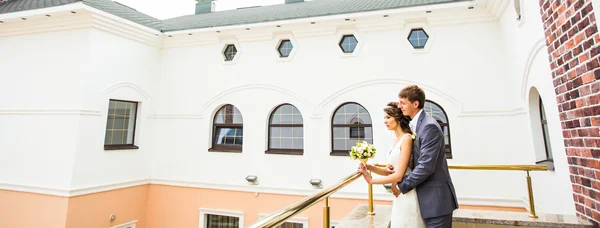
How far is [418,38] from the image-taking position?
632cm

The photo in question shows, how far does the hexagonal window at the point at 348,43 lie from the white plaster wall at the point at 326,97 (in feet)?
0.57

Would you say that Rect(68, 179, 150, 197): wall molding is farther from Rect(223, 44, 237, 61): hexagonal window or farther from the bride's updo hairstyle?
the bride's updo hairstyle

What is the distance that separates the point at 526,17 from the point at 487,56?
73.1 inches

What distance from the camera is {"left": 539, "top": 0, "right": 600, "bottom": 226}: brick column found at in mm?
2100

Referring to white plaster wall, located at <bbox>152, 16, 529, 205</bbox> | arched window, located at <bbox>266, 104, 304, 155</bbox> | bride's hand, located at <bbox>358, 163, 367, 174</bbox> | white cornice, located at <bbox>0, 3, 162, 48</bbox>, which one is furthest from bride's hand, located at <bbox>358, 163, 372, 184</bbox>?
white cornice, located at <bbox>0, 3, 162, 48</bbox>

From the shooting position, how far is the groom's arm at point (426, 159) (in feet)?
6.18

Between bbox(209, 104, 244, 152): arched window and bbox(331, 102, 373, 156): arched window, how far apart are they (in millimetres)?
2432

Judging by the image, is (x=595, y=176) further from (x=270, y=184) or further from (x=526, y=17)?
(x=270, y=184)

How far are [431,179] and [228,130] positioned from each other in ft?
20.4

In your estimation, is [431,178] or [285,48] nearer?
[431,178]

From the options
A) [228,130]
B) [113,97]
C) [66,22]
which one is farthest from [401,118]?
[66,22]

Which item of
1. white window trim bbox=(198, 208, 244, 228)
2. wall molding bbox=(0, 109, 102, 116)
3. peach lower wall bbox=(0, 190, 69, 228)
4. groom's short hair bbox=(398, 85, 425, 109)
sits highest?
wall molding bbox=(0, 109, 102, 116)

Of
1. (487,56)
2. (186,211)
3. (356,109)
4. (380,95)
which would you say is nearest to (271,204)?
(186,211)

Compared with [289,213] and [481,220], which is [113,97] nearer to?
[289,213]
